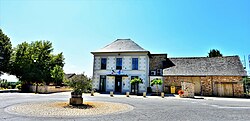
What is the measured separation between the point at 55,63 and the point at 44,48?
129 inches

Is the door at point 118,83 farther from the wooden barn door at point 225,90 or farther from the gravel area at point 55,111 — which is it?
the gravel area at point 55,111

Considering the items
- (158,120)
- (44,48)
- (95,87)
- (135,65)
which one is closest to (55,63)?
(44,48)

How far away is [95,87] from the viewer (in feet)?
87.4

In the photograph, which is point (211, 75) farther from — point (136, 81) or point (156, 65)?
point (136, 81)

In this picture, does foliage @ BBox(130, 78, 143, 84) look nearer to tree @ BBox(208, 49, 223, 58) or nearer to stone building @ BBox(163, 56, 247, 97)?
stone building @ BBox(163, 56, 247, 97)

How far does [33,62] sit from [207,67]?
25062mm

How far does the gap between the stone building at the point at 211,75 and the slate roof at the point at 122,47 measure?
5.18m

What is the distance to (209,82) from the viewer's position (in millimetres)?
24188

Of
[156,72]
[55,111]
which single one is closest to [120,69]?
[156,72]

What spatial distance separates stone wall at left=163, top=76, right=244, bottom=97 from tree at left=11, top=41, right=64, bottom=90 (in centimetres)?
1851

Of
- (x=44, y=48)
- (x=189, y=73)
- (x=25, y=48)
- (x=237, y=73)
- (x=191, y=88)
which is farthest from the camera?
(x=44, y=48)

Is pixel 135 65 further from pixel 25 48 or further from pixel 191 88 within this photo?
pixel 25 48

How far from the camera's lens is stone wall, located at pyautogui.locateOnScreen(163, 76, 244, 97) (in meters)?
23.2

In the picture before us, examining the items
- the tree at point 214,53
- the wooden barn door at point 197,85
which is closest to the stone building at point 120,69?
the wooden barn door at point 197,85
